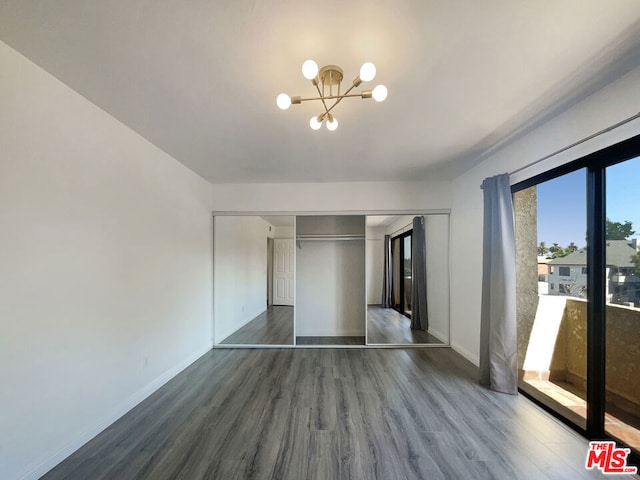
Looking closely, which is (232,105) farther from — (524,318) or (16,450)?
(524,318)

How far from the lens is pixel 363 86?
6.12 ft

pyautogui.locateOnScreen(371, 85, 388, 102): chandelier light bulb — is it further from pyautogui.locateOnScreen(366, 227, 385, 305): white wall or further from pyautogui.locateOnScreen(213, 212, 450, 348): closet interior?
pyautogui.locateOnScreen(366, 227, 385, 305): white wall

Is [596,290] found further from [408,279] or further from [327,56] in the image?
[408,279]

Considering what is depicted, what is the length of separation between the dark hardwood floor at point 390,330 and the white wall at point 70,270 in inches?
111

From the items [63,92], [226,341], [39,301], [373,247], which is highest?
[63,92]

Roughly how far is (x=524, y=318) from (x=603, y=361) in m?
0.83

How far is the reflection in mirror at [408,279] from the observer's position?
4.23 meters

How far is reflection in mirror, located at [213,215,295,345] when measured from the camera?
14.1 feet

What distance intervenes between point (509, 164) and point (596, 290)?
4.62 ft

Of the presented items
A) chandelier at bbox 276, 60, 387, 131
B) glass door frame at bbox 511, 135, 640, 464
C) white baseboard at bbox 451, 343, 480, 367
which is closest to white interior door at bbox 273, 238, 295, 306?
white baseboard at bbox 451, 343, 480, 367

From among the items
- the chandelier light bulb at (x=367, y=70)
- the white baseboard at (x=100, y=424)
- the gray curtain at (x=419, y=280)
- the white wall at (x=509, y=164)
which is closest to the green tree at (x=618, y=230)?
the white wall at (x=509, y=164)

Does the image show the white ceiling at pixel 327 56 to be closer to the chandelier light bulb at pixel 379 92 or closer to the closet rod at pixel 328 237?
the chandelier light bulb at pixel 379 92

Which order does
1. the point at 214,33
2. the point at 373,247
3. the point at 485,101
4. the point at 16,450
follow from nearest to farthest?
the point at 214,33, the point at 16,450, the point at 485,101, the point at 373,247

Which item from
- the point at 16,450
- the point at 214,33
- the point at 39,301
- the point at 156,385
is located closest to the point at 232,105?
the point at 214,33
